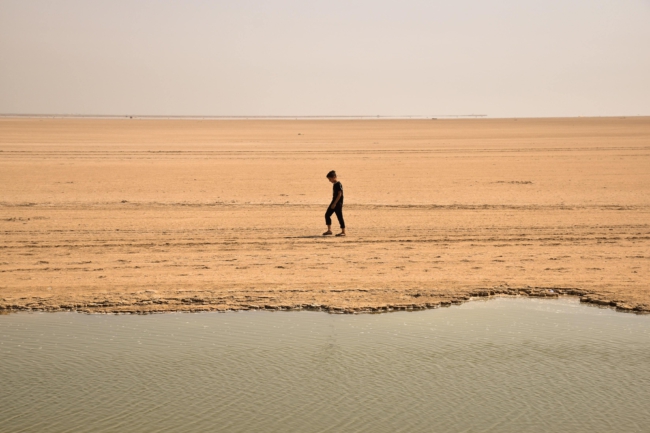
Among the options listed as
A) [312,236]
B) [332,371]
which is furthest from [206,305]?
[312,236]

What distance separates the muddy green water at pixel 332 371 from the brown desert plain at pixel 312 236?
0.73 metres

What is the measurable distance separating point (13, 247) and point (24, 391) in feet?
25.8

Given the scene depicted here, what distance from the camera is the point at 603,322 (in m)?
10.5

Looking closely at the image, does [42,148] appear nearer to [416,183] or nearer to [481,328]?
[416,183]

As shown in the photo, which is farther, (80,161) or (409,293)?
(80,161)

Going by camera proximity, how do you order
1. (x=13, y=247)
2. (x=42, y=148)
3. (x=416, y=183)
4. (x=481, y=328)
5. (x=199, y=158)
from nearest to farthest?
(x=481, y=328) → (x=13, y=247) → (x=416, y=183) → (x=199, y=158) → (x=42, y=148)

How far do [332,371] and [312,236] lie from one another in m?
7.80

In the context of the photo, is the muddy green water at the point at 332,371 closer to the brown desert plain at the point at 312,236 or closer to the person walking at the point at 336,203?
the brown desert plain at the point at 312,236

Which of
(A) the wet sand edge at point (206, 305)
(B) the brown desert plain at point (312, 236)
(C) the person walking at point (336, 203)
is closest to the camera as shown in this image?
(A) the wet sand edge at point (206, 305)

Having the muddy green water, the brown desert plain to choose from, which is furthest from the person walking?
the muddy green water

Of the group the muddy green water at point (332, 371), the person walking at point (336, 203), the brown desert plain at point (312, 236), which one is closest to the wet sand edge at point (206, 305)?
the brown desert plain at point (312, 236)

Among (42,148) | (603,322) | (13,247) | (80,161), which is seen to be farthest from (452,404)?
(42,148)

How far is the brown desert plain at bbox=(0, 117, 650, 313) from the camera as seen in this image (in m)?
11.8

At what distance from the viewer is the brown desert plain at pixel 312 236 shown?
11820 millimetres
